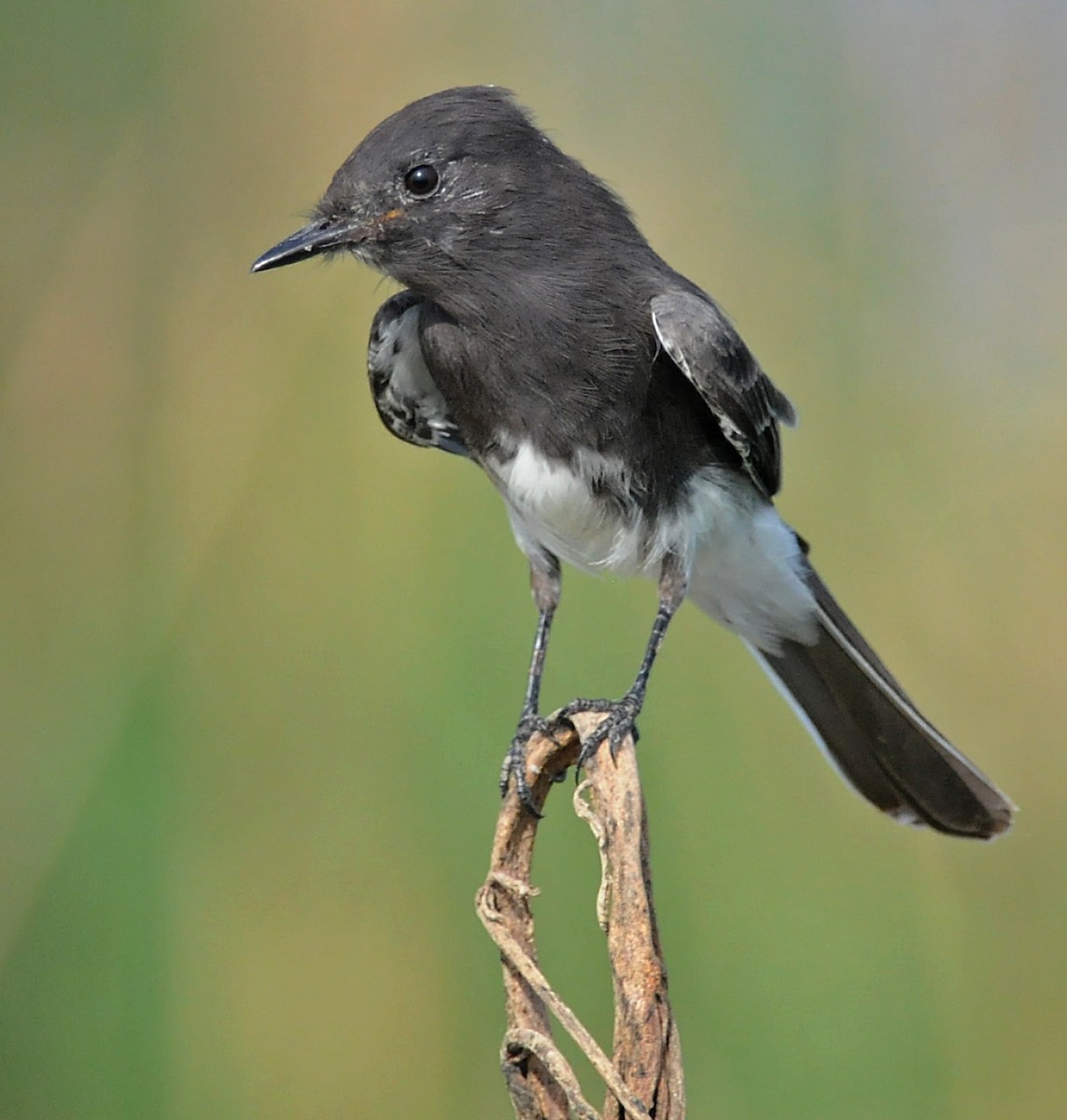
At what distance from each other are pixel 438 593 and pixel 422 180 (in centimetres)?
77

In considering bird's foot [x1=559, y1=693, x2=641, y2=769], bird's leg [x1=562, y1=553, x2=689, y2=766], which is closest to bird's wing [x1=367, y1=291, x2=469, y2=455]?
bird's leg [x1=562, y1=553, x2=689, y2=766]

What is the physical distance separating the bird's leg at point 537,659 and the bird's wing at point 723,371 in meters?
0.41

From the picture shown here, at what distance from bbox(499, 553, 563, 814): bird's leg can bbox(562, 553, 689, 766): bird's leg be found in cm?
9

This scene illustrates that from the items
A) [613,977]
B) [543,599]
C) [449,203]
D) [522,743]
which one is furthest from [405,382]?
[613,977]

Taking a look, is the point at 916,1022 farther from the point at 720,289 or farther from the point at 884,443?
the point at 720,289

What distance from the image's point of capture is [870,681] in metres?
2.77

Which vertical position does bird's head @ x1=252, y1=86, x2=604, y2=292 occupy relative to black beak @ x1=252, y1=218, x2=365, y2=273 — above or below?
above

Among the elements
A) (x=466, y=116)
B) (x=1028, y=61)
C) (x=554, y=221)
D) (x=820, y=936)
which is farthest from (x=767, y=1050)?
(x=1028, y=61)

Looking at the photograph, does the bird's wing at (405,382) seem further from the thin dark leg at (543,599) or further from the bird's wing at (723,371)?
the bird's wing at (723,371)

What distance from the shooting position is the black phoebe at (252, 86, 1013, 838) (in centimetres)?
244

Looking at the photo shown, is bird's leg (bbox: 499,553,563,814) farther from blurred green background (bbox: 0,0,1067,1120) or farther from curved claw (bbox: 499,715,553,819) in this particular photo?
blurred green background (bbox: 0,0,1067,1120)

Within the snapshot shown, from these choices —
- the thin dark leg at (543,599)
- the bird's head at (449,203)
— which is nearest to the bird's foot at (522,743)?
the thin dark leg at (543,599)

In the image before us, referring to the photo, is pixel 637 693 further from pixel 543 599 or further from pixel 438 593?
pixel 438 593

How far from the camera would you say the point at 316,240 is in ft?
7.93
